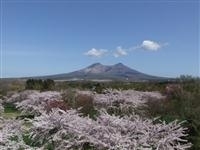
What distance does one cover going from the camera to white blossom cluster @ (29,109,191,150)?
734 cm

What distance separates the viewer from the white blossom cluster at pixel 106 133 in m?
7.34

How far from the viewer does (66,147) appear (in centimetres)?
784

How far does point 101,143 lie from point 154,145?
950 millimetres

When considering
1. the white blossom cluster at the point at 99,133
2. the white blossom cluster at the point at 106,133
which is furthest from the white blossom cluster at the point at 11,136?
the white blossom cluster at the point at 106,133

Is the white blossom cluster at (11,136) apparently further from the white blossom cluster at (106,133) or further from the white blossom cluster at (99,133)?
the white blossom cluster at (106,133)

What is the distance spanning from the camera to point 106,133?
7.56 meters

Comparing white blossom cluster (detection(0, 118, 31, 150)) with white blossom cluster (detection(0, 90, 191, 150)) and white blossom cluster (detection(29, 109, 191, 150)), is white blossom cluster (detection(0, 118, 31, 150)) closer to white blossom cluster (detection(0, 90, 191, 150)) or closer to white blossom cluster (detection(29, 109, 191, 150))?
white blossom cluster (detection(0, 90, 191, 150))

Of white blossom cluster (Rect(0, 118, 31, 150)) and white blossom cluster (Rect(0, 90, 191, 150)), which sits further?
white blossom cluster (Rect(0, 118, 31, 150))

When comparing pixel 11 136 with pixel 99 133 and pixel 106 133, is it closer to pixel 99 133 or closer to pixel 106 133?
pixel 99 133

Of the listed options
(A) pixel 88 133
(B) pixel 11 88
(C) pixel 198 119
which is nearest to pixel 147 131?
(A) pixel 88 133

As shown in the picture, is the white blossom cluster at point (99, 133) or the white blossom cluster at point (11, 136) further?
the white blossom cluster at point (11, 136)

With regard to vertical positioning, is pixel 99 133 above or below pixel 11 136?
above

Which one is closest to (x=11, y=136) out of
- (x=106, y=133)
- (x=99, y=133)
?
(x=99, y=133)

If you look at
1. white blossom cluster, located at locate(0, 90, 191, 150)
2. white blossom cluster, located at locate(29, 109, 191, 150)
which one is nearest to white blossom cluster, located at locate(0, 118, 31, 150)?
white blossom cluster, located at locate(0, 90, 191, 150)
